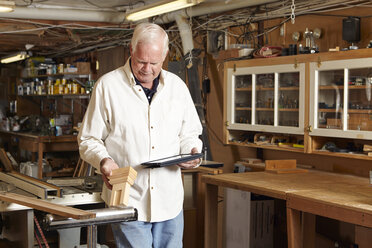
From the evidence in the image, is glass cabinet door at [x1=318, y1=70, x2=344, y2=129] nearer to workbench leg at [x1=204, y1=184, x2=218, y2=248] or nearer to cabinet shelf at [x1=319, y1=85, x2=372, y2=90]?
cabinet shelf at [x1=319, y1=85, x2=372, y2=90]

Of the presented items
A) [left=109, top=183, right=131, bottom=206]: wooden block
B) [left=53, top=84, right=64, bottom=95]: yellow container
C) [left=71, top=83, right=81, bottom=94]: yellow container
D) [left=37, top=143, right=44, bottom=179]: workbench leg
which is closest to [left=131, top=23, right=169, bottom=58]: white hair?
[left=109, top=183, right=131, bottom=206]: wooden block

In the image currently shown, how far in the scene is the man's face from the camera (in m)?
2.40

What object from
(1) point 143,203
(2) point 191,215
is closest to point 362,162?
(2) point 191,215

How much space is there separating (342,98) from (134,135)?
7.32ft

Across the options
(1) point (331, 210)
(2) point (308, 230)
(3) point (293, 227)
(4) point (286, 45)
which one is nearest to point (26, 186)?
(3) point (293, 227)

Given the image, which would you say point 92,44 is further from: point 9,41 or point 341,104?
point 341,104

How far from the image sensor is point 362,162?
437 cm

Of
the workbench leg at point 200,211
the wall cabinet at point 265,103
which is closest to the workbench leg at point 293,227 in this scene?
the wall cabinet at point 265,103

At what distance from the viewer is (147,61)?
2.43 meters

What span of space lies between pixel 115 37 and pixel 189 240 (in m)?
3.79

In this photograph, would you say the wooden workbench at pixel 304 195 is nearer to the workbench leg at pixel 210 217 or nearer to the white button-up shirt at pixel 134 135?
the workbench leg at pixel 210 217

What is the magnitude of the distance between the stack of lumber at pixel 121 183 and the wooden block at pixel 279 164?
97.3 inches

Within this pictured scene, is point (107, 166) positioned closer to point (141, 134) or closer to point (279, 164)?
point (141, 134)

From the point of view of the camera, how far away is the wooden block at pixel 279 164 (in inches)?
180
